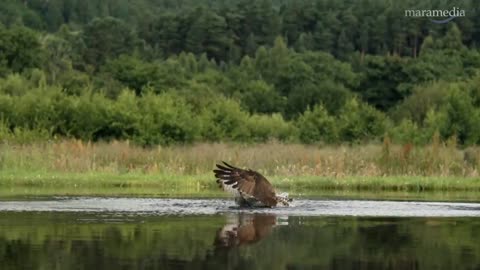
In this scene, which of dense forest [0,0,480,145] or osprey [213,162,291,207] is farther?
dense forest [0,0,480,145]

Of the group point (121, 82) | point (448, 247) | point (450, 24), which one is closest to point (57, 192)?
point (448, 247)

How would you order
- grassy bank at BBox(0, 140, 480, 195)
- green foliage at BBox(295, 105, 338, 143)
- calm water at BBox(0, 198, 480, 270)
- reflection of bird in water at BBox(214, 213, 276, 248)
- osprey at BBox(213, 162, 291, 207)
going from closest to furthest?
calm water at BBox(0, 198, 480, 270), reflection of bird in water at BBox(214, 213, 276, 248), osprey at BBox(213, 162, 291, 207), grassy bank at BBox(0, 140, 480, 195), green foliage at BBox(295, 105, 338, 143)

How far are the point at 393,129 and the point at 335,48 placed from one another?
90.1 metres

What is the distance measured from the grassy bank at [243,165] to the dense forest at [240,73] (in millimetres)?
5811

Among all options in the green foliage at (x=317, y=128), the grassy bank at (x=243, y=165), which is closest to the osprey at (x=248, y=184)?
the grassy bank at (x=243, y=165)

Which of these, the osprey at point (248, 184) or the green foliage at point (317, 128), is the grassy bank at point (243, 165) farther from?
the green foliage at point (317, 128)

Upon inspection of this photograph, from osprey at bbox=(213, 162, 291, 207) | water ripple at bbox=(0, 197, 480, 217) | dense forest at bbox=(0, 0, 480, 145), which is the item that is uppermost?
dense forest at bbox=(0, 0, 480, 145)

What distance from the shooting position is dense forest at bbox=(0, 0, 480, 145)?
49.3 meters

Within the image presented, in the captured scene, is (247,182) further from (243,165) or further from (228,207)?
(243,165)

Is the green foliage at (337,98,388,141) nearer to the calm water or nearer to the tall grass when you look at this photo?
the tall grass

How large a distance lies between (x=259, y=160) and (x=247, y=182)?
11.9 m

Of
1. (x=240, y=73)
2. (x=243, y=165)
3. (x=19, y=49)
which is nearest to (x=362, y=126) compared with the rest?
(x=243, y=165)

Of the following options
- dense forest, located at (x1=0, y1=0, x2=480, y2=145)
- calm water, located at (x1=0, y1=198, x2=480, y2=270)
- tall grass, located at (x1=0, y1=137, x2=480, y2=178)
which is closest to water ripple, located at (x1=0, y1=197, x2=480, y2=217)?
calm water, located at (x1=0, y1=198, x2=480, y2=270)

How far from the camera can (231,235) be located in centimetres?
1888
